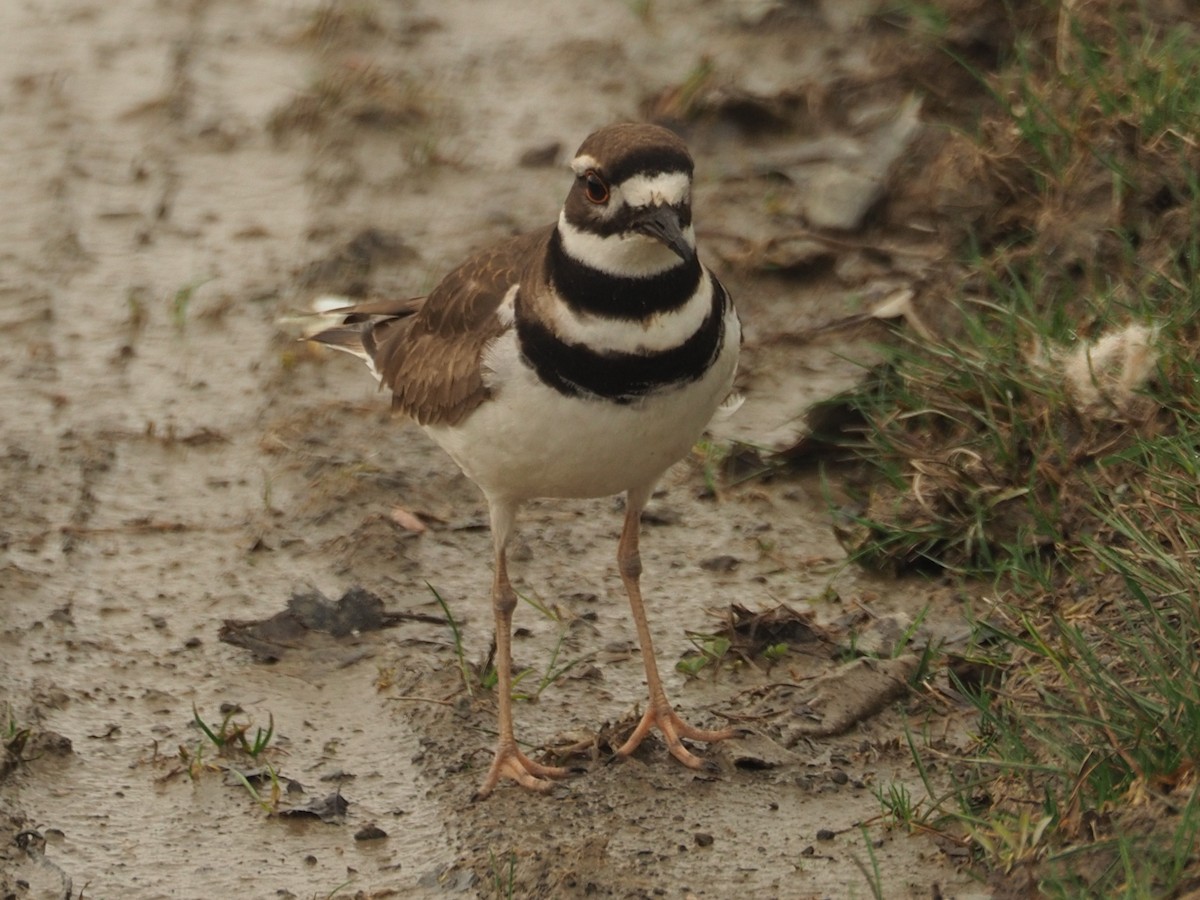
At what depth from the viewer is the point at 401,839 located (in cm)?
467

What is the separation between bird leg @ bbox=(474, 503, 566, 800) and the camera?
489 cm

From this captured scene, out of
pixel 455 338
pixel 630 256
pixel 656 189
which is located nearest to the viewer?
pixel 656 189

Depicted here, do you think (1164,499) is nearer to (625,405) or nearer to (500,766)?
(625,405)

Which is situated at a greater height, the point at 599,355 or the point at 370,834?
the point at 599,355

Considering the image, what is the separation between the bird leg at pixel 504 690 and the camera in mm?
4895

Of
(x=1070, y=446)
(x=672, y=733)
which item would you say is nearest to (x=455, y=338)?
(x=672, y=733)

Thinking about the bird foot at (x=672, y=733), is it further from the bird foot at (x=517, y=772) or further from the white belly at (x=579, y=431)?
the white belly at (x=579, y=431)

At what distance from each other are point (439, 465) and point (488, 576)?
2.15ft

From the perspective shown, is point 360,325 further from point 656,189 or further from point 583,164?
point 656,189

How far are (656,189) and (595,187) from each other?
21cm

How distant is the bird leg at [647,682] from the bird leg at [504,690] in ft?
0.90

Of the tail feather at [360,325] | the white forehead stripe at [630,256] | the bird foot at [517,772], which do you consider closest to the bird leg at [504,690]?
the bird foot at [517,772]

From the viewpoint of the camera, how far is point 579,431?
460cm

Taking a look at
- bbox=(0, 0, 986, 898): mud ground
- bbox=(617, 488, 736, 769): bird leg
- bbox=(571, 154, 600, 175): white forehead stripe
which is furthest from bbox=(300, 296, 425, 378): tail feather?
bbox=(571, 154, 600, 175): white forehead stripe
